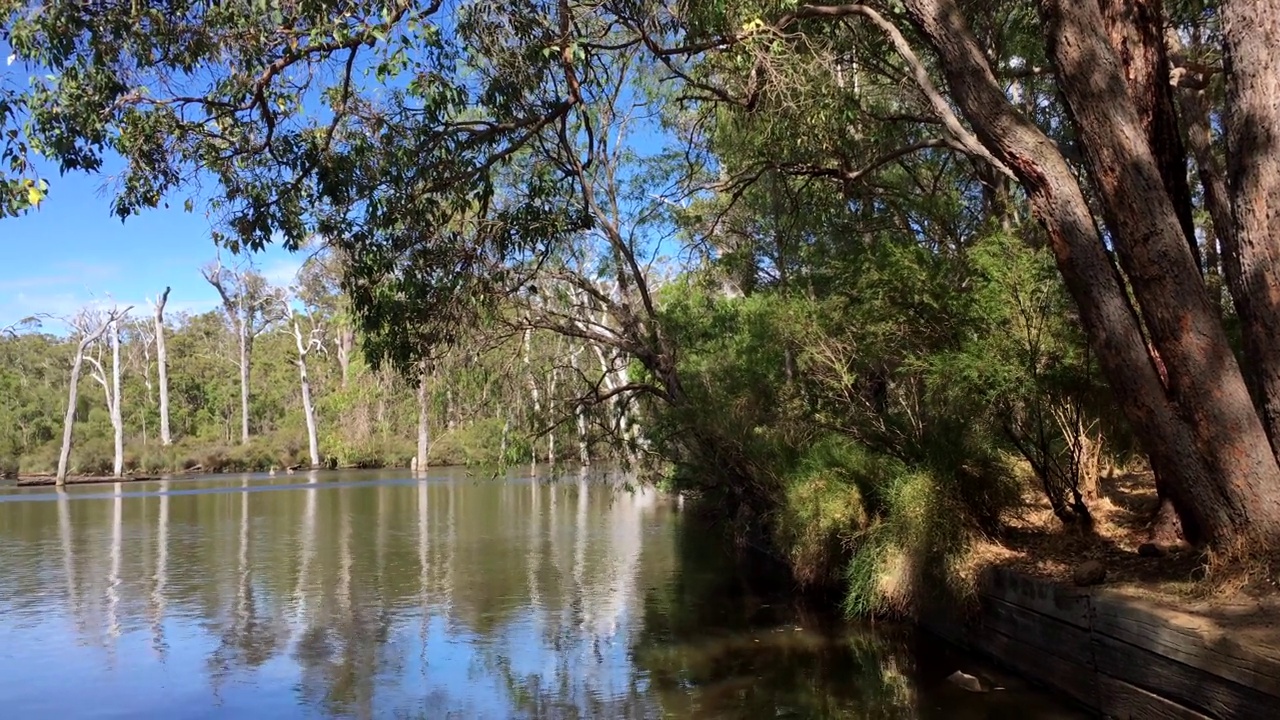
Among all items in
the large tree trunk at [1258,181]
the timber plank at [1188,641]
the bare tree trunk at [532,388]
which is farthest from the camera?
the bare tree trunk at [532,388]

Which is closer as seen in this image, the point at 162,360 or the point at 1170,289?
the point at 1170,289

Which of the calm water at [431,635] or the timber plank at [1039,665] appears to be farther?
the calm water at [431,635]

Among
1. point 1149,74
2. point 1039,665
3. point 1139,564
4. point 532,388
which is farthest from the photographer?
point 532,388

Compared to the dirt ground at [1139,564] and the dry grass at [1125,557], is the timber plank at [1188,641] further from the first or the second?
the dry grass at [1125,557]

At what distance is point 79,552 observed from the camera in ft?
55.6

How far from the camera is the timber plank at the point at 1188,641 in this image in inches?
186

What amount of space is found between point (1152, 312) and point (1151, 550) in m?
2.10

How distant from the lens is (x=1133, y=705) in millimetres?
5941

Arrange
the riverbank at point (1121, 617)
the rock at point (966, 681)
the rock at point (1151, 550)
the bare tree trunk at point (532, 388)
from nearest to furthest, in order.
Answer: the riverbank at point (1121, 617) < the rock at point (1151, 550) < the rock at point (966, 681) < the bare tree trunk at point (532, 388)

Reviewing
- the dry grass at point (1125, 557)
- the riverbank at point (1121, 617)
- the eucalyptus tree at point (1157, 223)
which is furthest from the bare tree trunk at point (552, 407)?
the eucalyptus tree at point (1157, 223)

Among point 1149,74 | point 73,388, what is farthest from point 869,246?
point 73,388

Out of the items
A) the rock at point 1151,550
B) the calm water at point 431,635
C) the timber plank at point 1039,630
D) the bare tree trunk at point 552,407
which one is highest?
the bare tree trunk at point 552,407

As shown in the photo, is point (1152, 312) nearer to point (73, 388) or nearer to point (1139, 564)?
point (1139, 564)

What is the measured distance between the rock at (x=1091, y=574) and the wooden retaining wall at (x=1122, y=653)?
0.31ft
